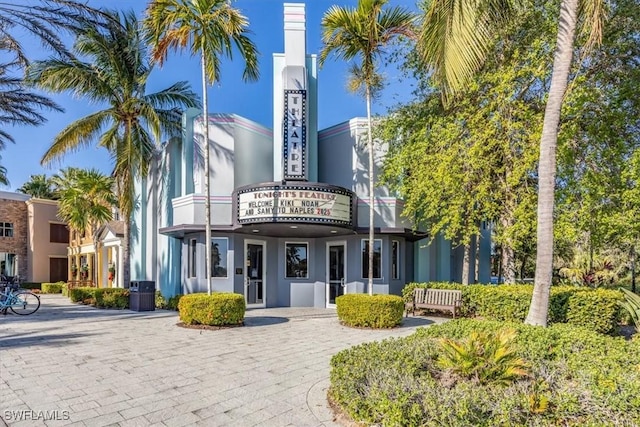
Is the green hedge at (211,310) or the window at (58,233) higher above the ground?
the window at (58,233)

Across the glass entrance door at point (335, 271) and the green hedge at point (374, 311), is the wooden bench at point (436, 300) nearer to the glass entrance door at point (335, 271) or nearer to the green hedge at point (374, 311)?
the green hedge at point (374, 311)

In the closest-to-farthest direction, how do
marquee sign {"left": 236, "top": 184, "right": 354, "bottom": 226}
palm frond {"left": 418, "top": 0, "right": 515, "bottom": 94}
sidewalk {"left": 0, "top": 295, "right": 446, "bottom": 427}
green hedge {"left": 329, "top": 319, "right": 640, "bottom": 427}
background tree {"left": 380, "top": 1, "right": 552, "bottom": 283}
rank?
green hedge {"left": 329, "top": 319, "right": 640, "bottom": 427}
sidewalk {"left": 0, "top": 295, "right": 446, "bottom": 427}
palm frond {"left": 418, "top": 0, "right": 515, "bottom": 94}
background tree {"left": 380, "top": 1, "right": 552, "bottom": 283}
marquee sign {"left": 236, "top": 184, "right": 354, "bottom": 226}

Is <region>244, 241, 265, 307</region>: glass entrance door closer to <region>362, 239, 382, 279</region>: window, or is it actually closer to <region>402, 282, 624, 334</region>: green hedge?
<region>362, 239, 382, 279</region>: window

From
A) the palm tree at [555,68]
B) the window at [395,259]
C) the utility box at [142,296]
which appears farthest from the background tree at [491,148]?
the utility box at [142,296]

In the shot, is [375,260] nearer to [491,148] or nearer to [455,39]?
[491,148]

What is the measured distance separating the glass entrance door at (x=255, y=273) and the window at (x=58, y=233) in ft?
80.9

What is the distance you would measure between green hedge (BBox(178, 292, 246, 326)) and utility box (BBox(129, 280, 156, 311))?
14.0 ft

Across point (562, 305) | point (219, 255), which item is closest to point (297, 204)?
point (219, 255)

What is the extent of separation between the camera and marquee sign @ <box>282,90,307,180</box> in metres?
12.9

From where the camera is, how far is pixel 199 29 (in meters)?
9.98

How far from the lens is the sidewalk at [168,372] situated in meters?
4.34

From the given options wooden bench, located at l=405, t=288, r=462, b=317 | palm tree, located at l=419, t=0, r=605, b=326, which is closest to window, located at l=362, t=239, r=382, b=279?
wooden bench, located at l=405, t=288, r=462, b=317

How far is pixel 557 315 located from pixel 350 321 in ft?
17.0

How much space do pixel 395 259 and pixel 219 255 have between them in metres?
6.28
